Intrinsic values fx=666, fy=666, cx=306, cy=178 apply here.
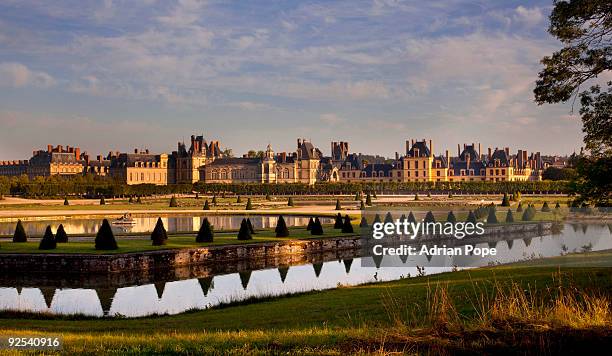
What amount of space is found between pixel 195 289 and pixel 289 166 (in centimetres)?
9337

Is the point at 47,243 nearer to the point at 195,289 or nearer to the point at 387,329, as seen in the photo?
the point at 195,289

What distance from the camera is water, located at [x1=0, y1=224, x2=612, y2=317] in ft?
48.2

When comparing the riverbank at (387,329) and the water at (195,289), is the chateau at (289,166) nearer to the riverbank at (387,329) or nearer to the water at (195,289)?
the water at (195,289)

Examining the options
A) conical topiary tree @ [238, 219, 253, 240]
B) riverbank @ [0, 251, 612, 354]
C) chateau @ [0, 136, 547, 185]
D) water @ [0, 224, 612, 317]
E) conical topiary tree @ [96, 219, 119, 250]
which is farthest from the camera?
chateau @ [0, 136, 547, 185]

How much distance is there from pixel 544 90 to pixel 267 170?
325 ft

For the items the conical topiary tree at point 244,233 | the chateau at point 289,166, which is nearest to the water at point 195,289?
the conical topiary tree at point 244,233

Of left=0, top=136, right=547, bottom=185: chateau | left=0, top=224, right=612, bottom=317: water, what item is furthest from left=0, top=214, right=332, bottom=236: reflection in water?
left=0, top=136, right=547, bottom=185: chateau

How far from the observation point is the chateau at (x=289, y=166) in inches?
3858

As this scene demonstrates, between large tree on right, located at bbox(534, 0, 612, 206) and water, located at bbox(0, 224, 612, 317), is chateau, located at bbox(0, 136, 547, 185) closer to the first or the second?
water, located at bbox(0, 224, 612, 317)

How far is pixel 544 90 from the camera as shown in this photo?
11.0 m

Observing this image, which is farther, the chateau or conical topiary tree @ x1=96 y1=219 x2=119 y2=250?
the chateau

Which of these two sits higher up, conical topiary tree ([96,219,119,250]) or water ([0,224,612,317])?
conical topiary tree ([96,219,119,250])

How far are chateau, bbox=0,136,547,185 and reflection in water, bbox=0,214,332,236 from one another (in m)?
61.6

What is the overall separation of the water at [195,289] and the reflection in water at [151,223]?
1111cm
